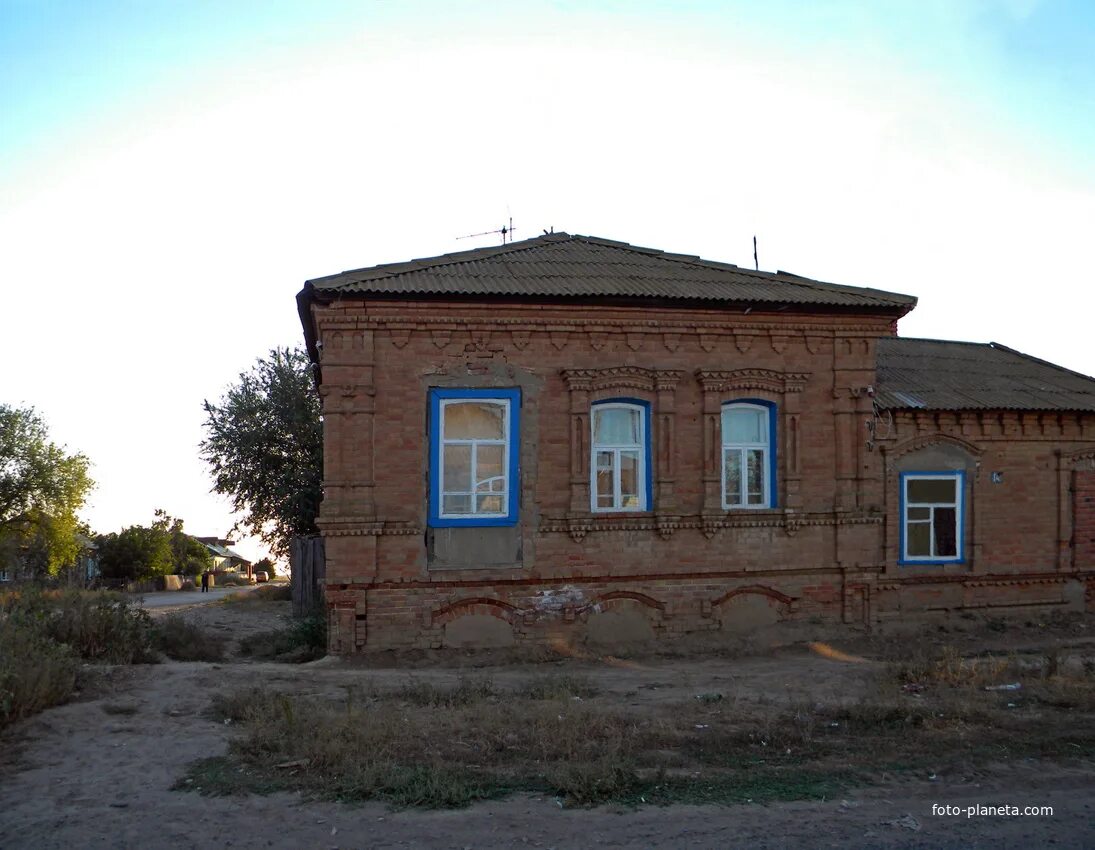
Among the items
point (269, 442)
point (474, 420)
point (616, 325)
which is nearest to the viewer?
point (474, 420)

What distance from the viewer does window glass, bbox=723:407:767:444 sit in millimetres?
13750

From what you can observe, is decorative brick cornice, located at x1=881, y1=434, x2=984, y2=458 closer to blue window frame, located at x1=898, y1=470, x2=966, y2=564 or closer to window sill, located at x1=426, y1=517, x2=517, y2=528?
blue window frame, located at x1=898, y1=470, x2=966, y2=564

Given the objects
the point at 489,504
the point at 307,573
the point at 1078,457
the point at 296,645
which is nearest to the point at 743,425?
the point at 489,504

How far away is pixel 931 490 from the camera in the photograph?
14.9 m

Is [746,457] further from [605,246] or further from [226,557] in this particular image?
[226,557]

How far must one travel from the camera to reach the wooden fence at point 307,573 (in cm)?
1880

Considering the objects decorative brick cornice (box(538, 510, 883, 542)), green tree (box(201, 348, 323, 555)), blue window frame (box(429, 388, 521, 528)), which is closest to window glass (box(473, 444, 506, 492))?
blue window frame (box(429, 388, 521, 528))

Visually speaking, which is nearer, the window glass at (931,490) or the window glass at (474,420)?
the window glass at (474,420)

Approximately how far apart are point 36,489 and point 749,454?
126 feet

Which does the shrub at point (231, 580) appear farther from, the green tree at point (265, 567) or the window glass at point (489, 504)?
the window glass at point (489, 504)

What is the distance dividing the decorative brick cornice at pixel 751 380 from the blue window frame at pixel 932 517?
258 centimetres

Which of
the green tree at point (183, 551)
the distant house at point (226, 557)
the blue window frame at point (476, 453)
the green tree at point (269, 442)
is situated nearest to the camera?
the blue window frame at point (476, 453)

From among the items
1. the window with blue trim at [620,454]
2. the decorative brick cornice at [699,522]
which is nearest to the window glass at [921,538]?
the decorative brick cornice at [699,522]

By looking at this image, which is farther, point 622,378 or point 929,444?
point 929,444
